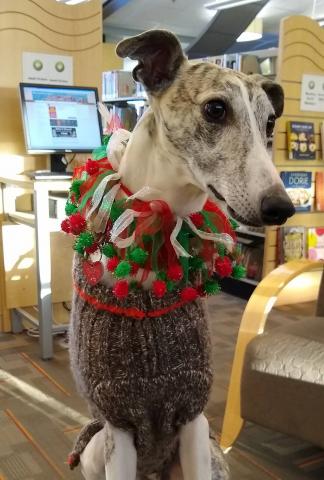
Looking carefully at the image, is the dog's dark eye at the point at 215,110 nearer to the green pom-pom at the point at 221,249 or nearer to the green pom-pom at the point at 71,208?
the green pom-pom at the point at 221,249

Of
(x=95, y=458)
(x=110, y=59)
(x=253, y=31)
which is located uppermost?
(x=253, y=31)

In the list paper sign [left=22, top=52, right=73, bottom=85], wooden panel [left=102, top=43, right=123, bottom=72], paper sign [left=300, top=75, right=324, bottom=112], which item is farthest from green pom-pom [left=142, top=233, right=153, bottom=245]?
wooden panel [left=102, top=43, right=123, bottom=72]

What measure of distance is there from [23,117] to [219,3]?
14.2 feet

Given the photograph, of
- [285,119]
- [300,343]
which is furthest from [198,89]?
[285,119]

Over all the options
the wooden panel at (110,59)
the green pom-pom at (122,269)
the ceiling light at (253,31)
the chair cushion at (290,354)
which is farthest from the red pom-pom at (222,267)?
the wooden panel at (110,59)

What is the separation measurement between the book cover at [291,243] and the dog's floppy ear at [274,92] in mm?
2438

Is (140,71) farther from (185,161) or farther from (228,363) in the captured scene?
(228,363)

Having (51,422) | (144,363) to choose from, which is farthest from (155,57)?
(51,422)

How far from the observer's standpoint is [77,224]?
1101 mm

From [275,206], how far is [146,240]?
29 cm

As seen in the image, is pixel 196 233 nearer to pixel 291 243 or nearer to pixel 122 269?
pixel 122 269

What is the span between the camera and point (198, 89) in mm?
947

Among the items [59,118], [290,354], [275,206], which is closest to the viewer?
[275,206]

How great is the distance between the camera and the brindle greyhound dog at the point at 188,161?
0.87 metres
